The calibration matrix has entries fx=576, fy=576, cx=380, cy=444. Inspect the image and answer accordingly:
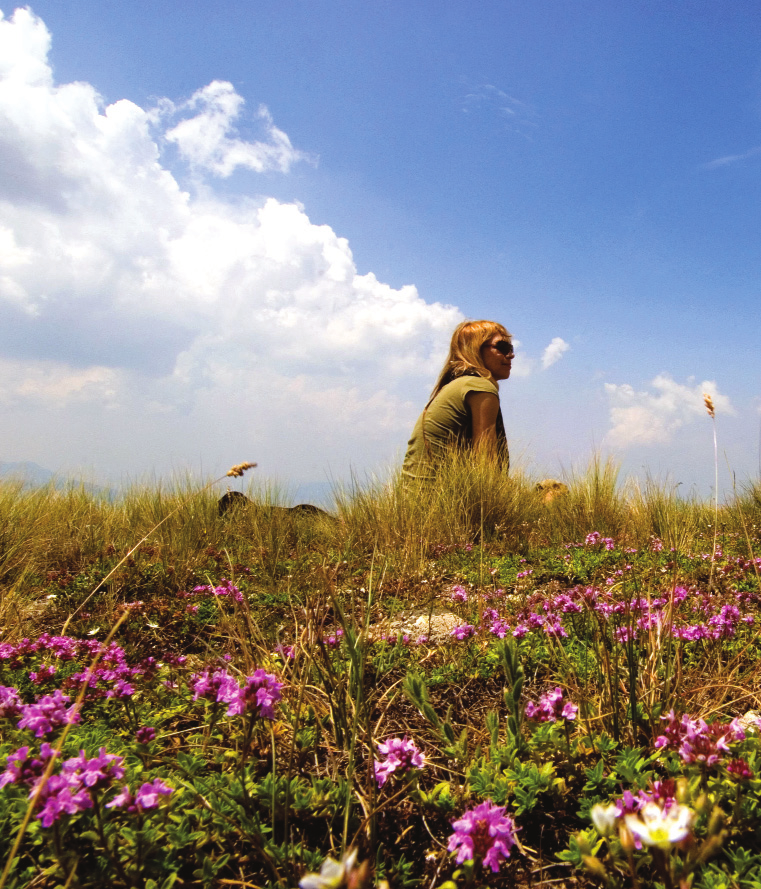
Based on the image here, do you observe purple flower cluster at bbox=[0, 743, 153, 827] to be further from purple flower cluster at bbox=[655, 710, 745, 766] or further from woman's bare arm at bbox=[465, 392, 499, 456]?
woman's bare arm at bbox=[465, 392, 499, 456]

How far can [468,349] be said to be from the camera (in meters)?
7.02

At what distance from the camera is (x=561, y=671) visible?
232 centimetres

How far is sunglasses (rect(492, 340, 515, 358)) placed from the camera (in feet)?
23.0

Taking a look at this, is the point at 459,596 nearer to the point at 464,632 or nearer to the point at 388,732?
the point at 464,632

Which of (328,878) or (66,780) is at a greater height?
(328,878)

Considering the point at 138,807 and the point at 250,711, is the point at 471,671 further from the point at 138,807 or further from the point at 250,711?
Result: the point at 138,807

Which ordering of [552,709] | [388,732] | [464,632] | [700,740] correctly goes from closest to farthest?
[700,740] → [552,709] → [388,732] → [464,632]

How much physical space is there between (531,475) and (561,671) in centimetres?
498

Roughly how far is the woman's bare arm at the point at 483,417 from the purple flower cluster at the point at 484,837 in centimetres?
518

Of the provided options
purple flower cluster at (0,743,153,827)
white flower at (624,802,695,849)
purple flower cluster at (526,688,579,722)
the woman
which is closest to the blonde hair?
the woman

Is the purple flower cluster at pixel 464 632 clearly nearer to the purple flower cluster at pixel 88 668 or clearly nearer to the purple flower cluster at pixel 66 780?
the purple flower cluster at pixel 88 668

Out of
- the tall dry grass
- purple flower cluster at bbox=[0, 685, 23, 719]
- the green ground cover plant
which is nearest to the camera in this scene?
the green ground cover plant

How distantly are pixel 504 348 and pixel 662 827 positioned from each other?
6.62 m

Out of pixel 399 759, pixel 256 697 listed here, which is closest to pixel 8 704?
pixel 256 697
